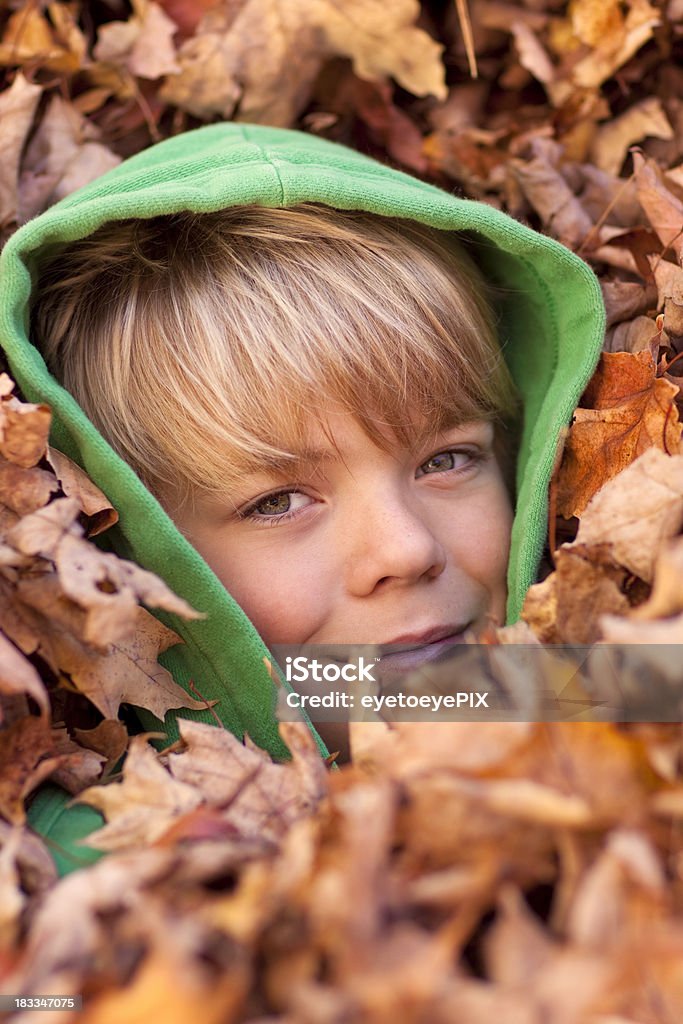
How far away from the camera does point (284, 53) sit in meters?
2.42

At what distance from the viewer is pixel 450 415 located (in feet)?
6.40

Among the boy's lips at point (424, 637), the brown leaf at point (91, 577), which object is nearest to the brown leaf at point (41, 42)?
the brown leaf at point (91, 577)

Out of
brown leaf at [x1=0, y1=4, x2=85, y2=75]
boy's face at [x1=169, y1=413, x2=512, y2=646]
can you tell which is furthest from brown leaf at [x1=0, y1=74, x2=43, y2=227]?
boy's face at [x1=169, y1=413, x2=512, y2=646]

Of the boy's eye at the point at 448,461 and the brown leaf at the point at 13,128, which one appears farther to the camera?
the brown leaf at the point at 13,128

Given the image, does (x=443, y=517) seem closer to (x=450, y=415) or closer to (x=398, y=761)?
(x=450, y=415)

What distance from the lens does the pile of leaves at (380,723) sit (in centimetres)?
82

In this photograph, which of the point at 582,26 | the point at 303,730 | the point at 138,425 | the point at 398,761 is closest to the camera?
the point at 398,761

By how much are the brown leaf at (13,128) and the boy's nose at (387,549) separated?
112 centimetres

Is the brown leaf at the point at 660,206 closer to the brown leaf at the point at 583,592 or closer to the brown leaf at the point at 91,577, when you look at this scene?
the brown leaf at the point at 583,592

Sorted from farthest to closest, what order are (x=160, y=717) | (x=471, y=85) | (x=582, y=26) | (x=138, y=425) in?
(x=471, y=85) → (x=582, y=26) → (x=138, y=425) → (x=160, y=717)

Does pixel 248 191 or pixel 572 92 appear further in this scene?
pixel 572 92

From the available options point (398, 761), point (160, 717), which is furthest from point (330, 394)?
point (398, 761)

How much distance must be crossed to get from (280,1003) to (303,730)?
42cm

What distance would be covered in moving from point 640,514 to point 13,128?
1.76 meters
